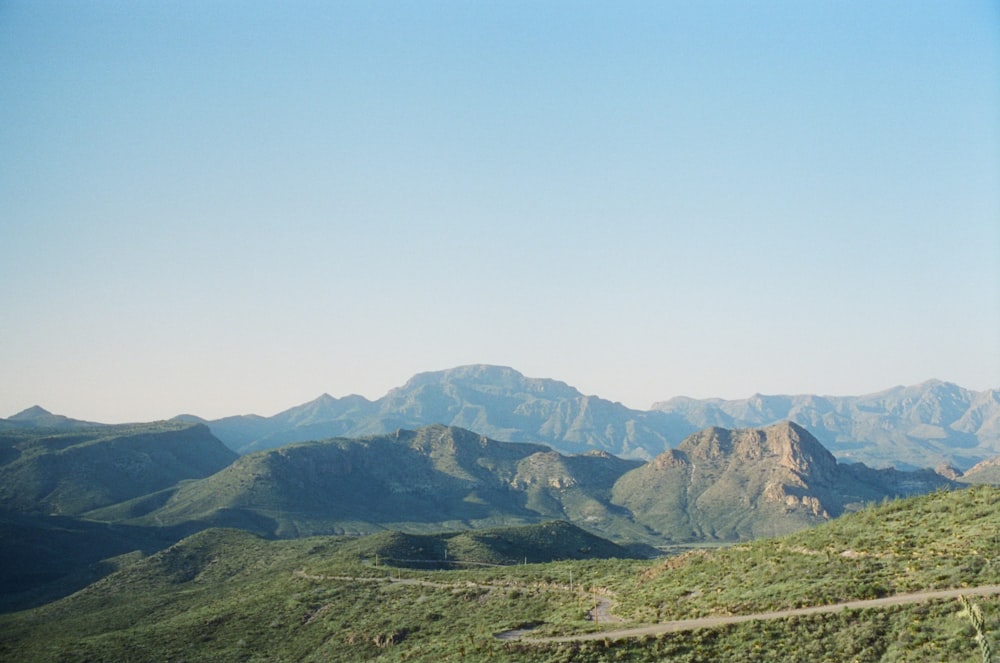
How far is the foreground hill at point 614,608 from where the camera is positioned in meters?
43.0

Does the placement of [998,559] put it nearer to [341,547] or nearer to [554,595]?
[554,595]

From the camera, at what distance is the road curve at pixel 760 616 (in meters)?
43.0

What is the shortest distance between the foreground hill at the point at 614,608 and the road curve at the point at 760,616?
88 centimetres

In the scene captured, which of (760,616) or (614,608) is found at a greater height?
(760,616)

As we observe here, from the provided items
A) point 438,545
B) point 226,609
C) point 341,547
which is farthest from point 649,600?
point 341,547

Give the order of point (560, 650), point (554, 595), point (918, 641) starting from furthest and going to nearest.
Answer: point (554, 595)
point (560, 650)
point (918, 641)

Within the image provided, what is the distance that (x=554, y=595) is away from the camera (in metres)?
74.7

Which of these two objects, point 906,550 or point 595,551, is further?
point 595,551

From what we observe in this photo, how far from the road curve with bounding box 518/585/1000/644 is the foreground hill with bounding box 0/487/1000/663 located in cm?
88

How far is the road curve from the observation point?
43.0 m

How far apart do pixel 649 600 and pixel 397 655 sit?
2291 cm

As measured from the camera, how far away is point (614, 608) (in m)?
62.6

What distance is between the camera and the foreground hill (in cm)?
4297

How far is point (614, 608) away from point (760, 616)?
55.9 feet
